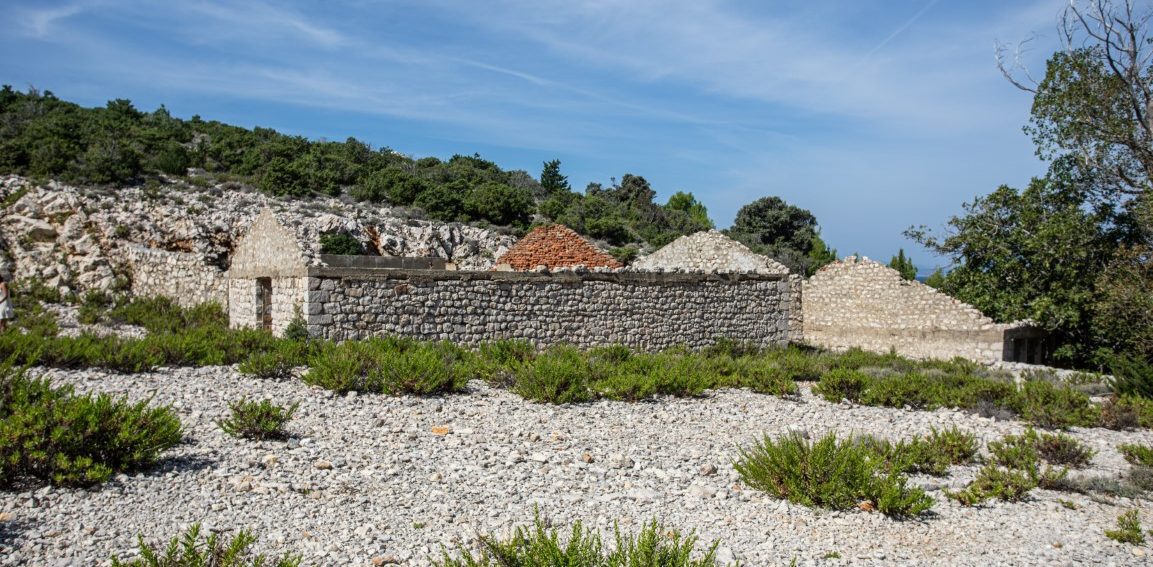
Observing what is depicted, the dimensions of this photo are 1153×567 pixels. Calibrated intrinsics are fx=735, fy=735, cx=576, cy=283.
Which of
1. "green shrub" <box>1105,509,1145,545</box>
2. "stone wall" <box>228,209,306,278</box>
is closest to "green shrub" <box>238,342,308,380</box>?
"stone wall" <box>228,209,306,278</box>

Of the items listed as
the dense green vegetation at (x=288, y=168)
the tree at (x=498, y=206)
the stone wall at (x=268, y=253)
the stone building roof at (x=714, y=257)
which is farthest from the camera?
the tree at (x=498, y=206)

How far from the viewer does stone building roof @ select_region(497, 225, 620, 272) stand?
58.3 ft

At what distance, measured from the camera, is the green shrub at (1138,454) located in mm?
7826

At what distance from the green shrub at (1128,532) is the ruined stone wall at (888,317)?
13.4m

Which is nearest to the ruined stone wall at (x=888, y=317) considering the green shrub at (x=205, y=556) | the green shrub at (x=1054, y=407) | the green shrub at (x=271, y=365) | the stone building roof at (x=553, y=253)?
the stone building roof at (x=553, y=253)

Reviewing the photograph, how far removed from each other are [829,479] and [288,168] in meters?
31.9

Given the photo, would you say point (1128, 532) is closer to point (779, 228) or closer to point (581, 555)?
point (581, 555)

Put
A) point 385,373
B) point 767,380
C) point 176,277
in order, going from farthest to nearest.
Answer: point 176,277, point 767,380, point 385,373

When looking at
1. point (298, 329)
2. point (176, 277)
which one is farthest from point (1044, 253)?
point (176, 277)

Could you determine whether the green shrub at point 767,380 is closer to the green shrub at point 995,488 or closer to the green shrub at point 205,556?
the green shrub at point 995,488

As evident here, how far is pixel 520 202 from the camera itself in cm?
3584

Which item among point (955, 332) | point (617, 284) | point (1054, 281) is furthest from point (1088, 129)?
point (617, 284)

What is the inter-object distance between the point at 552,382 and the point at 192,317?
1102 cm

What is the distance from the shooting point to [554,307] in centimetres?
1570
